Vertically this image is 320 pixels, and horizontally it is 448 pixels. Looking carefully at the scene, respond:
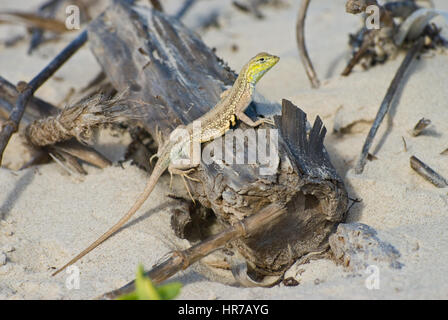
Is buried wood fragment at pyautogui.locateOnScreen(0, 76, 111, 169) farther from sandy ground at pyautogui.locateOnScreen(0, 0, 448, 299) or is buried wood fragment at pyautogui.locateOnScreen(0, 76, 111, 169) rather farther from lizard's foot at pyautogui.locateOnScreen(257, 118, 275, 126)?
lizard's foot at pyautogui.locateOnScreen(257, 118, 275, 126)

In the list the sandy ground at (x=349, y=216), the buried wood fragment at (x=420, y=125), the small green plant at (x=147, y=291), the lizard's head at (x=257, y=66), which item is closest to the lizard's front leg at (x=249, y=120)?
the lizard's head at (x=257, y=66)

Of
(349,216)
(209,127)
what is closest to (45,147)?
(209,127)

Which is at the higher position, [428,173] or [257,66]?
[257,66]

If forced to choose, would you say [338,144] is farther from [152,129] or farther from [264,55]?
[152,129]

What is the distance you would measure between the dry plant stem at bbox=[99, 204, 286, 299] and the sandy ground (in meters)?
0.24

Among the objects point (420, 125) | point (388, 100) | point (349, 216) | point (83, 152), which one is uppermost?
point (83, 152)

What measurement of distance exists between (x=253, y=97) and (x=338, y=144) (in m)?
0.94

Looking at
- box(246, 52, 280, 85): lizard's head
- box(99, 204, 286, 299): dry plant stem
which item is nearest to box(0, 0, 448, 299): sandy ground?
box(99, 204, 286, 299): dry plant stem

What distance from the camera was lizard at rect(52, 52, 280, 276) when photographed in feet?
10.5

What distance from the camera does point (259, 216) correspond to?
2.67m

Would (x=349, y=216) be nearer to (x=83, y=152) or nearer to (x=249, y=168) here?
(x=249, y=168)

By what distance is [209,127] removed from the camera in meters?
3.20

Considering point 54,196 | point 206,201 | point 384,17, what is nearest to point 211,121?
point 206,201

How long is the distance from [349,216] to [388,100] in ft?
4.01
